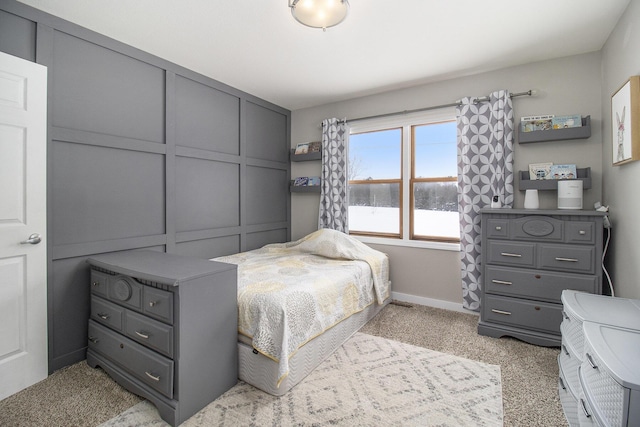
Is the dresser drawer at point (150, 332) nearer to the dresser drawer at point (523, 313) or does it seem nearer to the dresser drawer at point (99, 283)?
the dresser drawer at point (99, 283)

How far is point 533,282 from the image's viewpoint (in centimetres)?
251

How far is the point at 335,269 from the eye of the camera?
2.80 metres

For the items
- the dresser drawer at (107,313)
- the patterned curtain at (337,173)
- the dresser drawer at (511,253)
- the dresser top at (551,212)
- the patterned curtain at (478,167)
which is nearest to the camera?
the dresser drawer at (107,313)

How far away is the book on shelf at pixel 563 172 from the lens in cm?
265

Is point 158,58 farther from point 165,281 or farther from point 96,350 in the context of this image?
point 96,350

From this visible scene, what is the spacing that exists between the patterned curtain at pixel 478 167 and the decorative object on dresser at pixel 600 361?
1.21 m

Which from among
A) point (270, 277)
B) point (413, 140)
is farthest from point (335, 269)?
point (413, 140)

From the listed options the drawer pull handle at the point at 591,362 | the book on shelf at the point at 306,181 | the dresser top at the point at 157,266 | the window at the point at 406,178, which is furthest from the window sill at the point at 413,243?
the dresser top at the point at 157,266

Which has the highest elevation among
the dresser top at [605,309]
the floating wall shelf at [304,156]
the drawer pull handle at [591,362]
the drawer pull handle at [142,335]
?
the floating wall shelf at [304,156]

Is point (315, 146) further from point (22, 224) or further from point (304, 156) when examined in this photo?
point (22, 224)

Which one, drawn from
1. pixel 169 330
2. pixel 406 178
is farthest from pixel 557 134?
pixel 169 330

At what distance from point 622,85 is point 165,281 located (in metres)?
3.19

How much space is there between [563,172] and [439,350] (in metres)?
1.91

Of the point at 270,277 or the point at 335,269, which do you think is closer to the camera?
the point at 270,277
